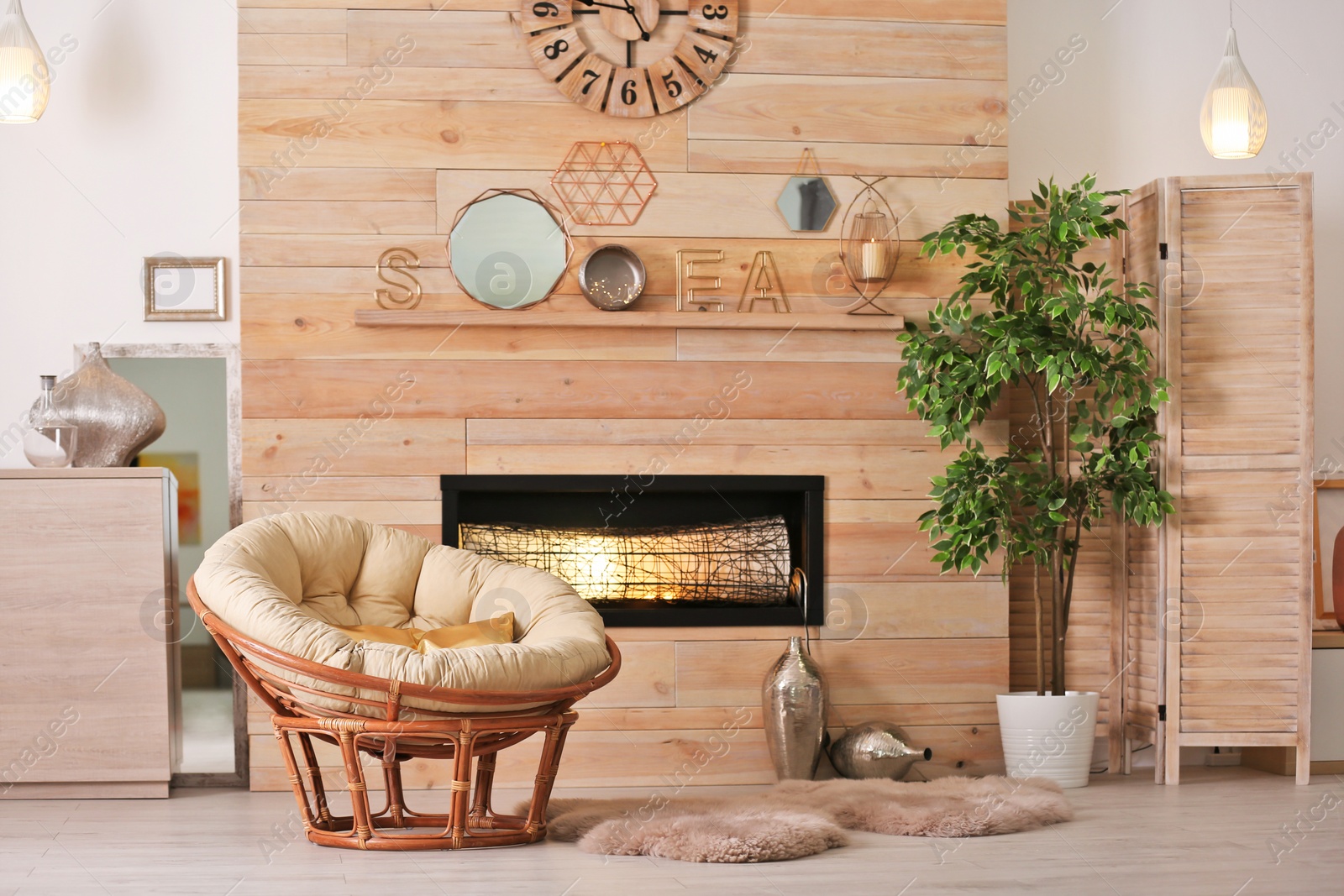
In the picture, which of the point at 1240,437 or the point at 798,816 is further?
the point at 1240,437

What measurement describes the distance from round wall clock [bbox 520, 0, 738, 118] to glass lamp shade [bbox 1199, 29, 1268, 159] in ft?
5.20

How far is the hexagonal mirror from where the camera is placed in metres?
3.76

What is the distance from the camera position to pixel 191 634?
3734mm

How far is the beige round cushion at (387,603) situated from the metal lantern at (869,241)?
4.61ft

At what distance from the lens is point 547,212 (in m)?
3.68

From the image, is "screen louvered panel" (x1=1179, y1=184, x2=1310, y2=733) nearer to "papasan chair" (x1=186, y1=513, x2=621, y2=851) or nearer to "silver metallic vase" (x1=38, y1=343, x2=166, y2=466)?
"papasan chair" (x1=186, y1=513, x2=621, y2=851)

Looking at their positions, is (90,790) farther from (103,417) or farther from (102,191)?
(102,191)

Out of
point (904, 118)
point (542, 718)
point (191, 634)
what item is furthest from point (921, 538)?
point (191, 634)

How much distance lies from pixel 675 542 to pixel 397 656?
1.46 m

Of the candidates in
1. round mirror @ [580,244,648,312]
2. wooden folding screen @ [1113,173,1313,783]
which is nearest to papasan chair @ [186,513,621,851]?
round mirror @ [580,244,648,312]

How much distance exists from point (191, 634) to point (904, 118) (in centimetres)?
280

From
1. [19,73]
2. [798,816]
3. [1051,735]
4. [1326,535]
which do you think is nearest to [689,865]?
[798,816]

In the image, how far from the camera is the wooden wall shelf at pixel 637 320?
11.7ft

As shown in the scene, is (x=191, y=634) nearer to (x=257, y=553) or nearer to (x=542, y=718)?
(x=257, y=553)
